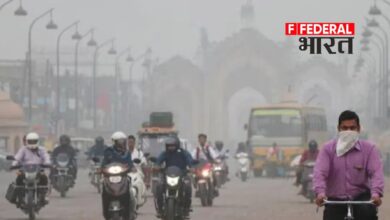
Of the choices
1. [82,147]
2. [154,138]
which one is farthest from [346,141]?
[82,147]

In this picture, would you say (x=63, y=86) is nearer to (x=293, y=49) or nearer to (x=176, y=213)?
(x=293, y=49)

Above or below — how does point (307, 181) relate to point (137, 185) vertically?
below

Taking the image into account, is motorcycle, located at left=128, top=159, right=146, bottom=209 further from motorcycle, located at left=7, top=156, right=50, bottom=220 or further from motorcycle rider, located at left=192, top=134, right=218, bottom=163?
motorcycle rider, located at left=192, top=134, right=218, bottom=163

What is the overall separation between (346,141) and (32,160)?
13.2 m

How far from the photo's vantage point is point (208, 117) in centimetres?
13775

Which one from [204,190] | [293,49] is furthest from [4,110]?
[293,49]

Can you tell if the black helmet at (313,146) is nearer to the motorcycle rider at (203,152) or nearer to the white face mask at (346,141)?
the motorcycle rider at (203,152)

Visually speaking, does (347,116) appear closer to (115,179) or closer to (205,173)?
(115,179)

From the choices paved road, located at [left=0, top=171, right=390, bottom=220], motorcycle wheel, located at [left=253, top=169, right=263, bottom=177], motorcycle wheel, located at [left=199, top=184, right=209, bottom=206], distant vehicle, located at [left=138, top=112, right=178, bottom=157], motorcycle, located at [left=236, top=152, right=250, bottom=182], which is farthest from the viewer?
motorcycle wheel, located at [left=253, top=169, right=263, bottom=177]

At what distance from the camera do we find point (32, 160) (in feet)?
77.4

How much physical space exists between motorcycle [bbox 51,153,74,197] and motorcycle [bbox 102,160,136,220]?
43.4ft

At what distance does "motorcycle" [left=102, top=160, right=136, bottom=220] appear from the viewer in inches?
777

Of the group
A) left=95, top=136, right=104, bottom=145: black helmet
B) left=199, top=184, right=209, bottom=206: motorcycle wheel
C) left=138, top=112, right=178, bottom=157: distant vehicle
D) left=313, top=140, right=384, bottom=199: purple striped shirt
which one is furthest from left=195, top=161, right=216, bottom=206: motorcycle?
left=313, top=140, right=384, bottom=199: purple striped shirt

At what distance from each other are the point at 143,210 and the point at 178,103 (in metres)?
115
